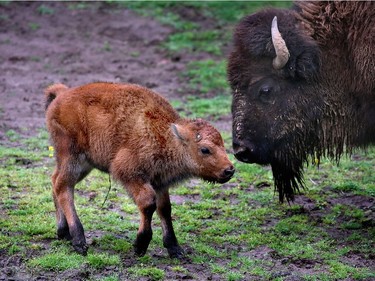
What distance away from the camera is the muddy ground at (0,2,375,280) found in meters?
12.1

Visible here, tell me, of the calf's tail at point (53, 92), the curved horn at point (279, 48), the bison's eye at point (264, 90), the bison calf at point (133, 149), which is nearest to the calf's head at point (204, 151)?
the bison calf at point (133, 149)

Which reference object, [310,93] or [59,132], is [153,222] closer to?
Result: [59,132]

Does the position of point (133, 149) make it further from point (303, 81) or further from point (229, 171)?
point (303, 81)

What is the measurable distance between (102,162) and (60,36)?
28.8ft

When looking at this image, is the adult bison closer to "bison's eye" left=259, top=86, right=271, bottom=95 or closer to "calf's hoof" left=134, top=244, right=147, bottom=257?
"bison's eye" left=259, top=86, right=271, bottom=95

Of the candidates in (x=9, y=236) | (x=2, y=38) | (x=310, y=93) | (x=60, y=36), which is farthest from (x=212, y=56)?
(x=9, y=236)

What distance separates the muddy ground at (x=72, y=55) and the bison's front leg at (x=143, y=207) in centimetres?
433

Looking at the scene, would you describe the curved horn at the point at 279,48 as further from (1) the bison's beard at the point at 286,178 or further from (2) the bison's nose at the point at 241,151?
(1) the bison's beard at the point at 286,178

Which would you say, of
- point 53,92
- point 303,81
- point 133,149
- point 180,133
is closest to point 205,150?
point 180,133

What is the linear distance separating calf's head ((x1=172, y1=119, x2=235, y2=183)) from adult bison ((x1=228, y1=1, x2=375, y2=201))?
0.72m

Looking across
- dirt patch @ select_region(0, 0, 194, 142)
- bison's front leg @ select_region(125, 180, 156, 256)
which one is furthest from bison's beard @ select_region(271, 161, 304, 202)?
dirt patch @ select_region(0, 0, 194, 142)

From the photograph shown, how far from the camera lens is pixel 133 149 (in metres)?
6.55

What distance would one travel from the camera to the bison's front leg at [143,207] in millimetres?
6371

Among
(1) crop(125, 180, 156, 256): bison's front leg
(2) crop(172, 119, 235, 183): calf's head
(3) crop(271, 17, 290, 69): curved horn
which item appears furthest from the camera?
(3) crop(271, 17, 290, 69): curved horn
